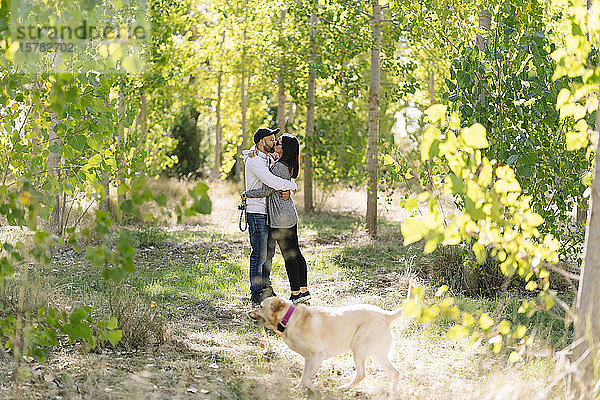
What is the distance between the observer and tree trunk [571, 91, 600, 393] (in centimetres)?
280

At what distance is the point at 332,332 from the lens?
3871 millimetres

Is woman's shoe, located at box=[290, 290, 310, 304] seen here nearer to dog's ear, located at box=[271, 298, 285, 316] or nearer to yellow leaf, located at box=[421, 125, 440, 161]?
dog's ear, located at box=[271, 298, 285, 316]

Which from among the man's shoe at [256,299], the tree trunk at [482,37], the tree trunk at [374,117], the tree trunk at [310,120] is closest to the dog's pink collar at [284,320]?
the man's shoe at [256,299]

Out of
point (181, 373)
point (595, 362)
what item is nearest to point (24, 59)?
point (181, 373)

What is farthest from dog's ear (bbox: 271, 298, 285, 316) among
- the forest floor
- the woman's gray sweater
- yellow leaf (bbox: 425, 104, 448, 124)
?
the woman's gray sweater

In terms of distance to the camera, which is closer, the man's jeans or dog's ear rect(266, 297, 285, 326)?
dog's ear rect(266, 297, 285, 326)

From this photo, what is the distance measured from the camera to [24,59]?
8.18 ft

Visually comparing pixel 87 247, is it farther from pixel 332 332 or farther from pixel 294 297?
pixel 294 297

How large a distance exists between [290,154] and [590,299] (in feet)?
11.5

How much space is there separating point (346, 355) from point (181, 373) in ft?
4.32

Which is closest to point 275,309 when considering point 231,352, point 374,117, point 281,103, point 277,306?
point 277,306

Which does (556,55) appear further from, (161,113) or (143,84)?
(161,113)

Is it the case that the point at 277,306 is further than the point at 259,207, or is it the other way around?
the point at 259,207

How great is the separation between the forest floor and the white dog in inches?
8.6
